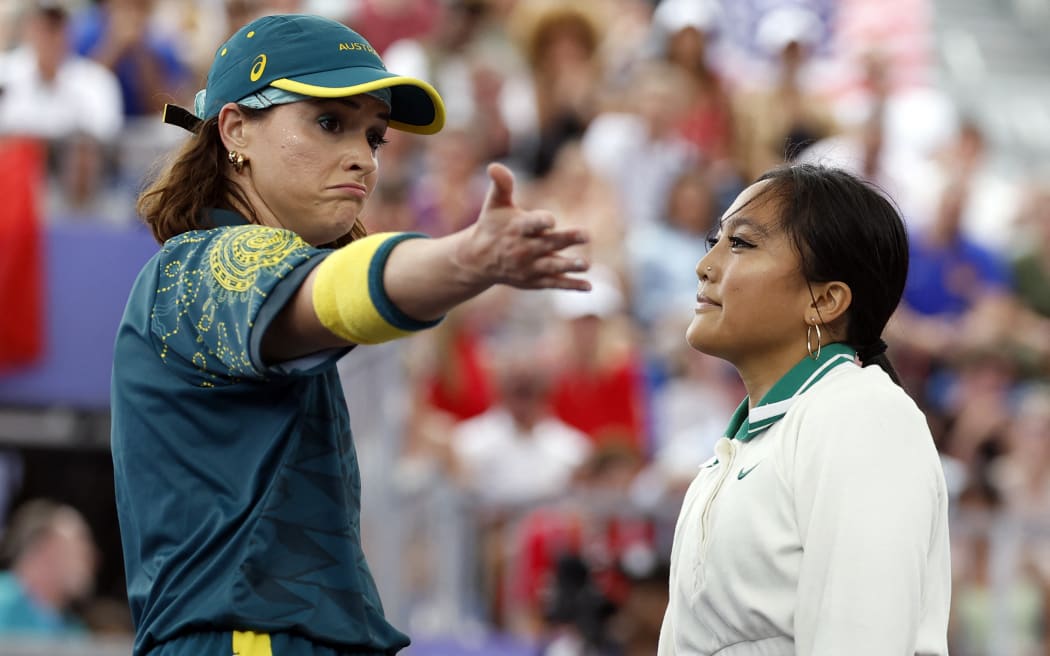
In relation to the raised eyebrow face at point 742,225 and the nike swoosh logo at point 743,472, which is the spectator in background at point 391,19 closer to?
the raised eyebrow face at point 742,225

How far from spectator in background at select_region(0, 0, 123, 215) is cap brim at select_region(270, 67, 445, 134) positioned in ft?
16.8

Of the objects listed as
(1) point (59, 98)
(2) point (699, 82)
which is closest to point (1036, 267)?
(2) point (699, 82)

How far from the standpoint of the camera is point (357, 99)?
2.72m

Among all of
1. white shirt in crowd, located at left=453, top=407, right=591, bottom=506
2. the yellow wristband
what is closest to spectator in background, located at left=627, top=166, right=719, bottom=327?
white shirt in crowd, located at left=453, top=407, right=591, bottom=506

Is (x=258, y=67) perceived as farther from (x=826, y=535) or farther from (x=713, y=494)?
(x=826, y=535)

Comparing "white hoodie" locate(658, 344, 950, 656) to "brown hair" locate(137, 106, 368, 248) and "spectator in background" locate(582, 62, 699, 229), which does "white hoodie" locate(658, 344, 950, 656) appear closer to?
"brown hair" locate(137, 106, 368, 248)

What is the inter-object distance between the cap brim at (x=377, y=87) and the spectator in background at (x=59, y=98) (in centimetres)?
511

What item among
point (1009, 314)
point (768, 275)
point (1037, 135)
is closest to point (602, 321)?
point (1009, 314)

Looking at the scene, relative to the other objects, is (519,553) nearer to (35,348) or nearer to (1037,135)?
(35,348)

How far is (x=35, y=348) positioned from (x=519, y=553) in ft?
8.73

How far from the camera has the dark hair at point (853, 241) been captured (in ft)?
9.30

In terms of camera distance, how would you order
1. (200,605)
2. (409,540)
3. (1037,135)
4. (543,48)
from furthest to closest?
(1037,135) → (543,48) → (409,540) → (200,605)

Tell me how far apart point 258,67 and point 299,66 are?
3.0 inches

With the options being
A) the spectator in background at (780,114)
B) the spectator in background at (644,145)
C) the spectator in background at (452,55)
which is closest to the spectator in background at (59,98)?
the spectator in background at (452,55)
